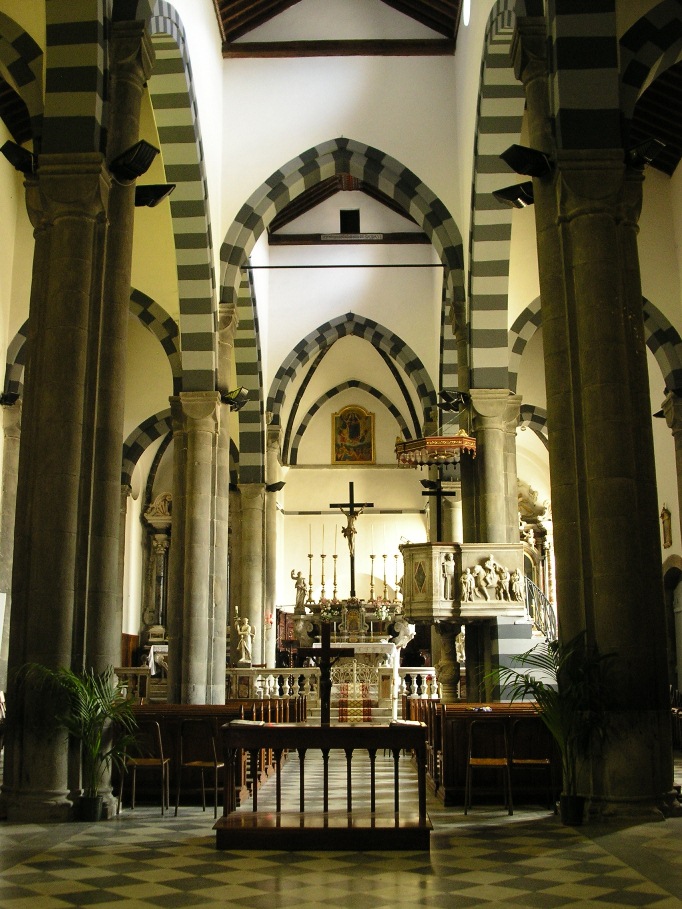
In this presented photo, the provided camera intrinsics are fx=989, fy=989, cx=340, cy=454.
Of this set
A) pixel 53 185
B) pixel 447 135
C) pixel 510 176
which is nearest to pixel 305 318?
pixel 447 135

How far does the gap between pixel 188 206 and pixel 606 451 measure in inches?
326

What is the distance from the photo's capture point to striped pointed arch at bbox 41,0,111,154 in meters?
7.67

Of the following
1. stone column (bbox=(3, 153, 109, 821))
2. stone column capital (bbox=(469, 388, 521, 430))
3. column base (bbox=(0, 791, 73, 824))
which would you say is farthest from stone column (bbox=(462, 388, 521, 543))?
column base (bbox=(0, 791, 73, 824))

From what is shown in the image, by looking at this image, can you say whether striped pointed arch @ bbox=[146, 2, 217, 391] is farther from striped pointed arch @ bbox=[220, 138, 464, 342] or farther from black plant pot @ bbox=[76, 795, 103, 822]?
black plant pot @ bbox=[76, 795, 103, 822]

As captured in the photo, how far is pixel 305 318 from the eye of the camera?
21.2 m

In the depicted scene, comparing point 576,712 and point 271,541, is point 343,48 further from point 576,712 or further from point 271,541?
point 576,712

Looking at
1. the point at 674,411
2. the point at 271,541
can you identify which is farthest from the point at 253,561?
the point at 674,411

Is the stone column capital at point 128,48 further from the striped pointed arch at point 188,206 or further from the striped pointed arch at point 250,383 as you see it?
the striped pointed arch at point 250,383

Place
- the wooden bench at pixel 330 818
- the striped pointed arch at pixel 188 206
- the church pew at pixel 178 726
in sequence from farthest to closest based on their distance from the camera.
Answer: the striped pointed arch at pixel 188 206, the church pew at pixel 178 726, the wooden bench at pixel 330 818

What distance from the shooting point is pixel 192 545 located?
43.3 ft

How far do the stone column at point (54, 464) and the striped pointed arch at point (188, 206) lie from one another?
5081mm

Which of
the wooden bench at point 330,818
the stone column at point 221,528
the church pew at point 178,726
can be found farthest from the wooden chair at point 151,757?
the stone column at point 221,528

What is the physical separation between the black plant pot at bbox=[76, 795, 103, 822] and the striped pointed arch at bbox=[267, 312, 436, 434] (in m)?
14.6

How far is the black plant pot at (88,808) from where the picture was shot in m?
6.64
